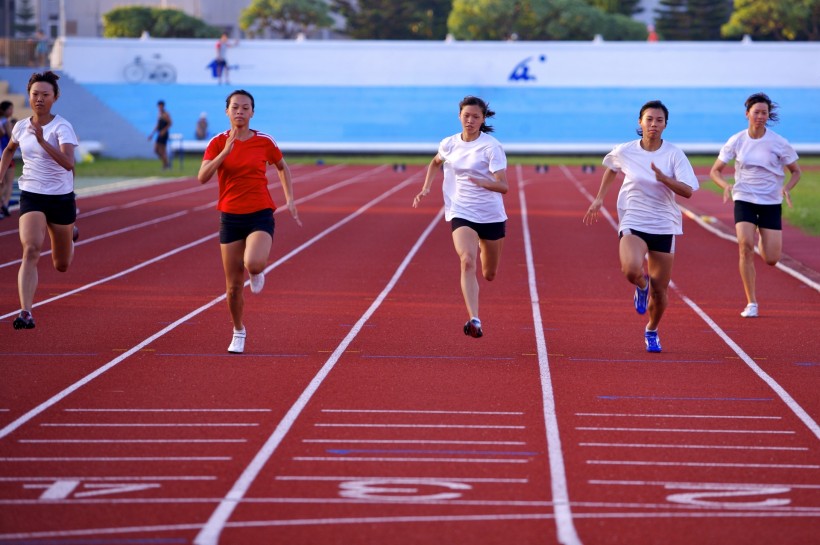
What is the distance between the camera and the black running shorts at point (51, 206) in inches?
412

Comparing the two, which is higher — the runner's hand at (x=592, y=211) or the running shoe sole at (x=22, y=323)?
the runner's hand at (x=592, y=211)

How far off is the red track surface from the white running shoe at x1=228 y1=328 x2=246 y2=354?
8cm

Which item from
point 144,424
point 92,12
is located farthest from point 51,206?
point 92,12

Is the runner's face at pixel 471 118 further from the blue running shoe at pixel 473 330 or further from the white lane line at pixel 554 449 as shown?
the white lane line at pixel 554 449

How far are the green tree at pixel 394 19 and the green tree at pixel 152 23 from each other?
944 cm

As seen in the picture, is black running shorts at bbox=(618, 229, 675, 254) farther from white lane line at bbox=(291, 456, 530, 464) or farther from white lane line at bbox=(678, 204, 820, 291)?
white lane line at bbox=(678, 204, 820, 291)

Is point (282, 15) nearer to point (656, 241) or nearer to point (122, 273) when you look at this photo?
point (122, 273)

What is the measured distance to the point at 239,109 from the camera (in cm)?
920

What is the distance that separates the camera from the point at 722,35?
81.8m

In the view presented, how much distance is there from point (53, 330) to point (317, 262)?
19.9ft

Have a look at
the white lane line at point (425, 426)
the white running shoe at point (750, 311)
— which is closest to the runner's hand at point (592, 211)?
the white running shoe at point (750, 311)

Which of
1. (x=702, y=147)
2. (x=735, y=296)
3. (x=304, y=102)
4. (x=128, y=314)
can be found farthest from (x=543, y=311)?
(x=304, y=102)

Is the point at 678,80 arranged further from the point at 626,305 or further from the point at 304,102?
the point at 626,305

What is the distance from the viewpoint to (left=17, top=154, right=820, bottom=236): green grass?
78.3ft
